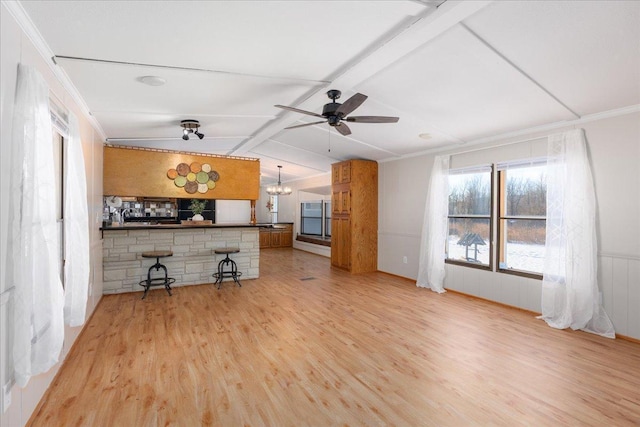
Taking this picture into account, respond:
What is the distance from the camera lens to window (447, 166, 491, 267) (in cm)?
471

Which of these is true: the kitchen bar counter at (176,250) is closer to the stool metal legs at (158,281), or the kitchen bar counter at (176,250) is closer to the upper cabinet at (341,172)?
the stool metal legs at (158,281)

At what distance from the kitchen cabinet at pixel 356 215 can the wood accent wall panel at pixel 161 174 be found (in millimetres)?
1835

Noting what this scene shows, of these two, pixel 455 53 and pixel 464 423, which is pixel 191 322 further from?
pixel 455 53

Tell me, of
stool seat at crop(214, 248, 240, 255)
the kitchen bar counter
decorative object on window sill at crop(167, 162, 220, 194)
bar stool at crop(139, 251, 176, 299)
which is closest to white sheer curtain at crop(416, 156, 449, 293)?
the kitchen bar counter

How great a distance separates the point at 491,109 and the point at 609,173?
1.44m

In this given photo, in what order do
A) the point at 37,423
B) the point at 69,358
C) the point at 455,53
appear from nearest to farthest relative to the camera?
the point at 37,423, the point at 455,53, the point at 69,358

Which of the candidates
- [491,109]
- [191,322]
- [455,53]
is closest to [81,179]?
[191,322]

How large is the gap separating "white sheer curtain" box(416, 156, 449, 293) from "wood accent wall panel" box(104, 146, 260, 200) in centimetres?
342

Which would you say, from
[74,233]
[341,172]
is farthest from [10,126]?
[341,172]

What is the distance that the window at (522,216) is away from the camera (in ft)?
13.4

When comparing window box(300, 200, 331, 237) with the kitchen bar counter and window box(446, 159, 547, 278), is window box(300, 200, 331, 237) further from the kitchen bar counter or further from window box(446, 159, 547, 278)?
window box(446, 159, 547, 278)

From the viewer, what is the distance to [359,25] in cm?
210

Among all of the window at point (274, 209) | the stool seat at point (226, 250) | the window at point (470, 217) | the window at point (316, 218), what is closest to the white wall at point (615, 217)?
the window at point (470, 217)

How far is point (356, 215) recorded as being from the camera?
642cm
